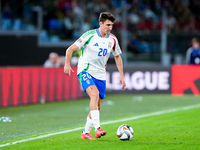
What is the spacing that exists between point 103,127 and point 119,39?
12.8 meters

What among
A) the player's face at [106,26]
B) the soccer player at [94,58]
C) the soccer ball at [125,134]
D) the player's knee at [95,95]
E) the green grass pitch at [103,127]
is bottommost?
the green grass pitch at [103,127]

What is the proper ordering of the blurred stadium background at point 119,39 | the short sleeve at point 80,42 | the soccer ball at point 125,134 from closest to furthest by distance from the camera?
the soccer ball at point 125,134, the short sleeve at point 80,42, the blurred stadium background at point 119,39

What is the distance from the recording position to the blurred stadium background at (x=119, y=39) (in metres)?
19.9

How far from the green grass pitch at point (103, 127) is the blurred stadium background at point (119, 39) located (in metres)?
2.49

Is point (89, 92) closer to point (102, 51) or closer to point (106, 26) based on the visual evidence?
point (102, 51)

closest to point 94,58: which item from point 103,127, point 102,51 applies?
point 102,51


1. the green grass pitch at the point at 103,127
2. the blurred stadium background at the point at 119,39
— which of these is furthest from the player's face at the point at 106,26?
the blurred stadium background at the point at 119,39

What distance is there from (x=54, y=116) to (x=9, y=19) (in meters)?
9.69

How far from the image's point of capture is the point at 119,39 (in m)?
22.2

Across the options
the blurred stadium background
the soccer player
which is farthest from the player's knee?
the blurred stadium background

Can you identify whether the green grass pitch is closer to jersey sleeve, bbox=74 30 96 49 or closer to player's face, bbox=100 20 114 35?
jersey sleeve, bbox=74 30 96 49

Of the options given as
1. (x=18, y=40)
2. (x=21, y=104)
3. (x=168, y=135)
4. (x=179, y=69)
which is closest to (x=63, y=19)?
(x=18, y=40)

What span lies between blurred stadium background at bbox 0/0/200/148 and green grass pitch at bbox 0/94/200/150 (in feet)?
8.18

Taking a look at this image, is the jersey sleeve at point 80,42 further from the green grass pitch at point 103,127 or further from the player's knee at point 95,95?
the green grass pitch at point 103,127
